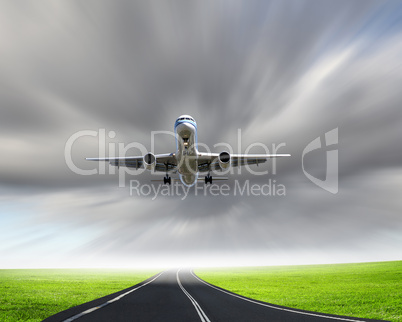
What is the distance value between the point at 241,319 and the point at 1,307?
610 inches

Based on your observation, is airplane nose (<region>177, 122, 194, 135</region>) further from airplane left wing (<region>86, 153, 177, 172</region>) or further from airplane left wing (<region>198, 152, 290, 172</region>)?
airplane left wing (<region>86, 153, 177, 172</region>)

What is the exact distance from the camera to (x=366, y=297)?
21.5 meters

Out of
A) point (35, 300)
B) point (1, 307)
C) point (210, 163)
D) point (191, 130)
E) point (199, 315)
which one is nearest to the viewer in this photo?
point (199, 315)

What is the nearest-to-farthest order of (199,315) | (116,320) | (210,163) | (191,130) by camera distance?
(116,320), (199,315), (191,130), (210,163)

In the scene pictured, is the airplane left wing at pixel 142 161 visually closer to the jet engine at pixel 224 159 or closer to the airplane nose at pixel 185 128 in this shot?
the jet engine at pixel 224 159

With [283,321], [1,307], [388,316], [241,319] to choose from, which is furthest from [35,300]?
[388,316]

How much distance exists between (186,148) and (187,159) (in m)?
2.88

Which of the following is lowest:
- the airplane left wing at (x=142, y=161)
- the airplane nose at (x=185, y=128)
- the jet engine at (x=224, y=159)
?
the jet engine at (x=224, y=159)

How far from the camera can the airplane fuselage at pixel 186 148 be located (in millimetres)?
35484

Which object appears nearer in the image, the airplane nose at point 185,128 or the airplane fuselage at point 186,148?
the airplane nose at point 185,128

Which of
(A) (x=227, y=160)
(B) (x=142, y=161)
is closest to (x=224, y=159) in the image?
(A) (x=227, y=160)

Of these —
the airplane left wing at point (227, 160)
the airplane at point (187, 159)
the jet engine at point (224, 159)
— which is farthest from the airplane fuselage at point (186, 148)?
the jet engine at point (224, 159)

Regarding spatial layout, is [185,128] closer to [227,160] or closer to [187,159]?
[187,159]

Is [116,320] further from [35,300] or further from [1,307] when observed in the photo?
[35,300]
